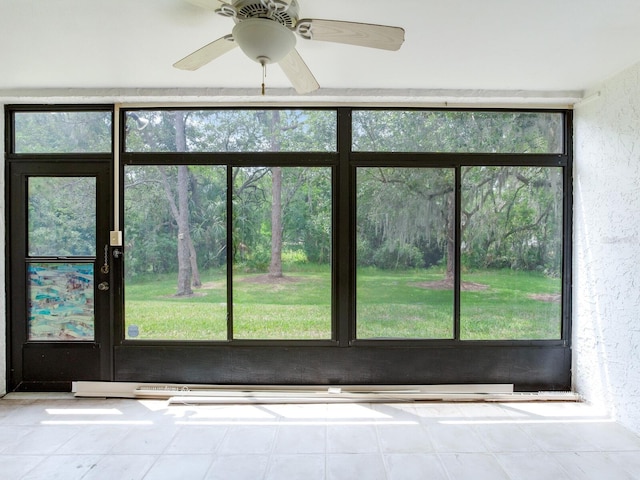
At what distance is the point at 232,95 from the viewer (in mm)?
3018

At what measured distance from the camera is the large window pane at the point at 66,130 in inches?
127

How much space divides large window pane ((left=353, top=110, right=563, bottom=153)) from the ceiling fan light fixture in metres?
1.62

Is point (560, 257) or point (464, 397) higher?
point (560, 257)

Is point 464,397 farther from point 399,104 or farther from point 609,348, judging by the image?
point 399,104

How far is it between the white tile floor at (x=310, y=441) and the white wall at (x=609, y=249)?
28cm

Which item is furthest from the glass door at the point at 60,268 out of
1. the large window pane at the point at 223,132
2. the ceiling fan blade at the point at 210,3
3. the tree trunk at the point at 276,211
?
the ceiling fan blade at the point at 210,3

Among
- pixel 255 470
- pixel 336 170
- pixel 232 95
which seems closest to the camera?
pixel 255 470

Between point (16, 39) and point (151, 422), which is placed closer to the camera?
point (16, 39)

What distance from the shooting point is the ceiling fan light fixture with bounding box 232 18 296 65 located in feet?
5.29

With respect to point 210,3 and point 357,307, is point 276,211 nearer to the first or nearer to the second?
point 357,307

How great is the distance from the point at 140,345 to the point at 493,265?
3.10 metres

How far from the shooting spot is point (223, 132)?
128 inches

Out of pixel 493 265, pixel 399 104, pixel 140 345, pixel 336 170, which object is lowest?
pixel 140 345

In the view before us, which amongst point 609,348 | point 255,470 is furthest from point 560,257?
point 255,470
